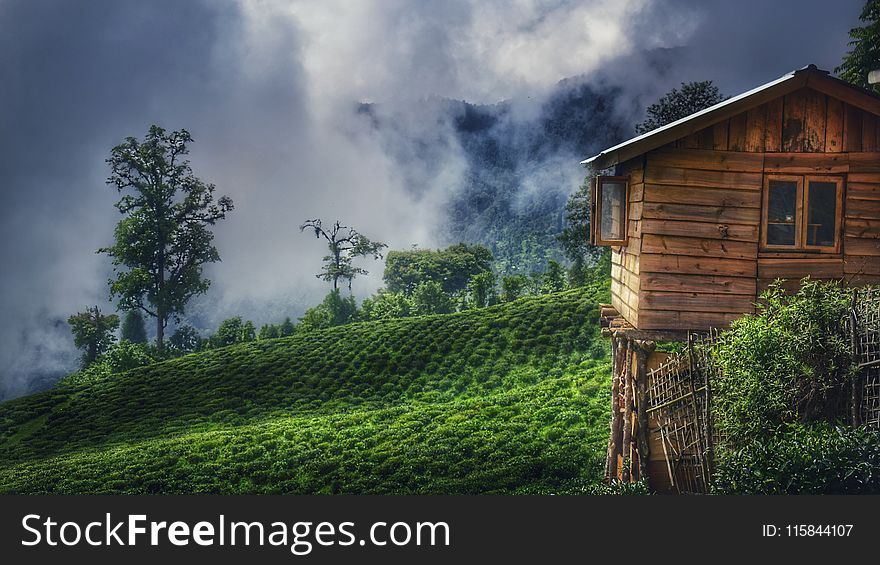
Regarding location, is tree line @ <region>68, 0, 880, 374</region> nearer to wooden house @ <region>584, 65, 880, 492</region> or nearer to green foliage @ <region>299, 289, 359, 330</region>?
green foliage @ <region>299, 289, 359, 330</region>

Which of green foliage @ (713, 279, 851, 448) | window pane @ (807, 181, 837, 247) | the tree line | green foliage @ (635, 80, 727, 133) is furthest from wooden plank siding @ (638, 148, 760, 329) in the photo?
the tree line

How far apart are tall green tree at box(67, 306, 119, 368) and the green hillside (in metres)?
13.5

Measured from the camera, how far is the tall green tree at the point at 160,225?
4441 centimetres

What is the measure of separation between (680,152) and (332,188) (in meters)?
87.6

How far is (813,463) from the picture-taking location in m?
7.79

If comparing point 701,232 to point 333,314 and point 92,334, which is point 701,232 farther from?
point 92,334

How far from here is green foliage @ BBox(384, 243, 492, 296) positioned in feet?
216

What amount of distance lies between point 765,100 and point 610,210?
2.69 m

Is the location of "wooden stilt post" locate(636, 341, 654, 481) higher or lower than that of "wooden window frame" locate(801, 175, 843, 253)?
lower

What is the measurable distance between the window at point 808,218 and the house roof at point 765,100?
3.38 ft

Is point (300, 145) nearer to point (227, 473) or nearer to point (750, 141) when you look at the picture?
point (227, 473)

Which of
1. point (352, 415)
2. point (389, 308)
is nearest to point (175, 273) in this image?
point (389, 308)

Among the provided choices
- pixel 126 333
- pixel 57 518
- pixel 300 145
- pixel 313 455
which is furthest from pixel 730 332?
pixel 300 145

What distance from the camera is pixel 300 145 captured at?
93250 mm
